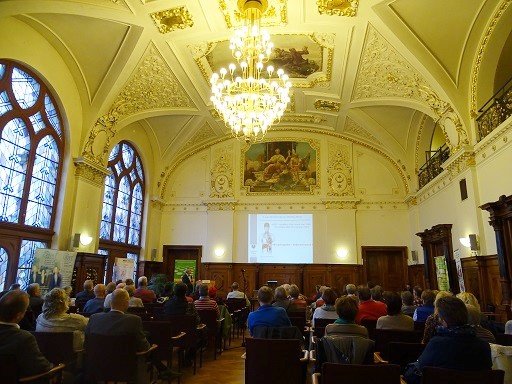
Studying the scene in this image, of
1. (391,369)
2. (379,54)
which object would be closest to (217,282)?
(379,54)

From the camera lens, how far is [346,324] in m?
3.16

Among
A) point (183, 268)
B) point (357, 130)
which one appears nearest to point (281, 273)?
point (183, 268)

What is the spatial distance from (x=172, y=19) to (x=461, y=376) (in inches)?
337

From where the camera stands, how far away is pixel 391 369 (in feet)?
7.38

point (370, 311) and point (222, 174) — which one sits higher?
point (222, 174)

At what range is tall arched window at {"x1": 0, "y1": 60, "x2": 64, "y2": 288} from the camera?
7797 mm

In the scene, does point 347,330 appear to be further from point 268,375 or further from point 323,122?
point 323,122

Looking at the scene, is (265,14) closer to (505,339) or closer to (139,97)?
(139,97)

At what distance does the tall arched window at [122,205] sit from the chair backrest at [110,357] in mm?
8602

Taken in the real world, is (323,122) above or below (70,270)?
above

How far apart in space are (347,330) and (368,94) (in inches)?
377

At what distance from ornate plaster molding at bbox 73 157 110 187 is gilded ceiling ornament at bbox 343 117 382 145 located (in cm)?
848

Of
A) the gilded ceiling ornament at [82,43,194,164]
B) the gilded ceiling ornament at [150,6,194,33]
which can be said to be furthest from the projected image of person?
the gilded ceiling ornament at [150,6,194,33]

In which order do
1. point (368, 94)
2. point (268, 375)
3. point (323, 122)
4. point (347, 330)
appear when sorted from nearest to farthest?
point (347, 330) → point (268, 375) → point (368, 94) → point (323, 122)
